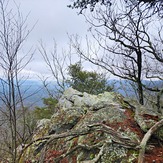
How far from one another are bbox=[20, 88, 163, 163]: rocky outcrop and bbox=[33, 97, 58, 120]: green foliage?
8.95 m

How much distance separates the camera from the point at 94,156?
111 inches

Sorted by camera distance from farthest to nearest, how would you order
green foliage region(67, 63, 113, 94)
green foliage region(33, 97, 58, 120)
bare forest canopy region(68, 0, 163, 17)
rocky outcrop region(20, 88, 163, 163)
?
green foliage region(33, 97, 58, 120) → green foliage region(67, 63, 113, 94) → bare forest canopy region(68, 0, 163, 17) → rocky outcrop region(20, 88, 163, 163)

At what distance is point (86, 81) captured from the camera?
42.7 ft

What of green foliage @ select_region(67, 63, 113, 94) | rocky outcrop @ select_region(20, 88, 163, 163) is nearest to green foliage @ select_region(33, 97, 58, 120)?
green foliage @ select_region(67, 63, 113, 94)

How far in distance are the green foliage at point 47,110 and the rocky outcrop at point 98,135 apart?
29.4 ft

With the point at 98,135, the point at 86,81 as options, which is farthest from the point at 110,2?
the point at 86,81

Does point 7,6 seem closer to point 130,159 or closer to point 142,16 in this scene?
point 142,16

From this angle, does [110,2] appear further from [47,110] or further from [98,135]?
[47,110]

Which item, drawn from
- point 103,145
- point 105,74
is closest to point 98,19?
point 103,145

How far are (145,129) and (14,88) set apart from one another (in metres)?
1.94

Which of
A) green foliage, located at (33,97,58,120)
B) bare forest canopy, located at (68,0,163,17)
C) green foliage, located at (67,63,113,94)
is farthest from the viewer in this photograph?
green foliage, located at (33,97,58,120)

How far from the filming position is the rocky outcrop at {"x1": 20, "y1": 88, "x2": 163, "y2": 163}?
8.58 ft

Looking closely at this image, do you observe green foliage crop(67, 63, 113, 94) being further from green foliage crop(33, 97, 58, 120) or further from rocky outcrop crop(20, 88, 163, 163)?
rocky outcrop crop(20, 88, 163, 163)

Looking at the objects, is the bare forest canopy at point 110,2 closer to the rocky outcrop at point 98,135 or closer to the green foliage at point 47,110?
the rocky outcrop at point 98,135
